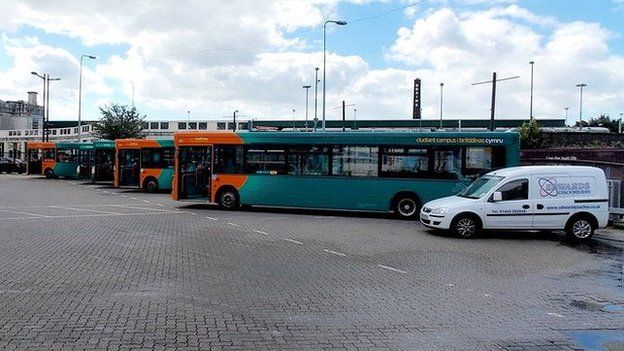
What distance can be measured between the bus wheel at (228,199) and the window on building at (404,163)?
211 inches

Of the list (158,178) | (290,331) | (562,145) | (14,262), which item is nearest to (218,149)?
(158,178)

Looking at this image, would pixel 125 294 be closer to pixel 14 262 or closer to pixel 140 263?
pixel 140 263

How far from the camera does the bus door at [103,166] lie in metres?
34.3

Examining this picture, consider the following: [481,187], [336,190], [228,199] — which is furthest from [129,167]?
[481,187]

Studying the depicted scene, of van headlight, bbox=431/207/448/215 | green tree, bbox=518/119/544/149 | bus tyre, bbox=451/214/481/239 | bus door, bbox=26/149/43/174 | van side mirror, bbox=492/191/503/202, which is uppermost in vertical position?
green tree, bbox=518/119/544/149

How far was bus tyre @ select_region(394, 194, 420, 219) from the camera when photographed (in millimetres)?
18078

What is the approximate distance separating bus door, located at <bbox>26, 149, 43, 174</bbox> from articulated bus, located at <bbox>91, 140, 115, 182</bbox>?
1162 cm

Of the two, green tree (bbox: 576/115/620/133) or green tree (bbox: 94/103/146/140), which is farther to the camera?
Answer: green tree (bbox: 576/115/620/133)

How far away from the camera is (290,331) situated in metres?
5.94

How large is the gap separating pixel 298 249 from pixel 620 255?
689cm

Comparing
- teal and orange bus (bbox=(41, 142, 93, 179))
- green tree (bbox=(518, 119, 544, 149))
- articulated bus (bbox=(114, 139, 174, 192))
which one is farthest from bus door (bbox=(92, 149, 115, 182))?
green tree (bbox=(518, 119, 544, 149))

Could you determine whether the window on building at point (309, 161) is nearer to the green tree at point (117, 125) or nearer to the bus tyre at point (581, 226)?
the bus tyre at point (581, 226)

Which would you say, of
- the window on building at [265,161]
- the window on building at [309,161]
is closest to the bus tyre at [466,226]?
the window on building at [309,161]

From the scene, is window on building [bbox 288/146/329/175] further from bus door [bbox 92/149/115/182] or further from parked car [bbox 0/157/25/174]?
parked car [bbox 0/157/25/174]
